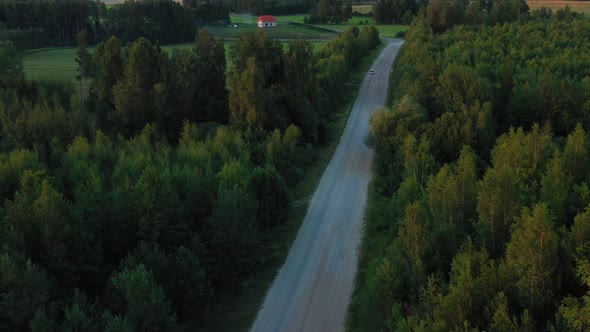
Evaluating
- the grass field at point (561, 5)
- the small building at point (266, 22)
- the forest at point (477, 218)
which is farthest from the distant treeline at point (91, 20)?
the grass field at point (561, 5)

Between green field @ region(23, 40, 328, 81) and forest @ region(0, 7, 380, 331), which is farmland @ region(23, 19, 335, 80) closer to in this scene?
green field @ region(23, 40, 328, 81)

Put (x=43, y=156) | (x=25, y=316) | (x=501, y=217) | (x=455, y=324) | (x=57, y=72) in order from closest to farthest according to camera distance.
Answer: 1. (x=455, y=324)
2. (x=25, y=316)
3. (x=501, y=217)
4. (x=43, y=156)
5. (x=57, y=72)

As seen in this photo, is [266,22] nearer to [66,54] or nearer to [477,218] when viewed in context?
[66,54]

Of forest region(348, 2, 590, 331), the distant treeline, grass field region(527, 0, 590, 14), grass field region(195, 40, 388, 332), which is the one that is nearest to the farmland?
the distant treeline

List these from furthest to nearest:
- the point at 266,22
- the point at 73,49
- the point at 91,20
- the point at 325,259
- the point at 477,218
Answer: the point at 266,22 → the point at 91,20 → the point at 73,49 → the point at 325,259 → the point at 477,218

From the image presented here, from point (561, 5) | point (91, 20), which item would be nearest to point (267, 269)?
point (91, 20)

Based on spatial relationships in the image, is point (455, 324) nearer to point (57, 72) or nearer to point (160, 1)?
point (57, 72)

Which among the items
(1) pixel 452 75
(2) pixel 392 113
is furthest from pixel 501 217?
(1) pixel 452 75
